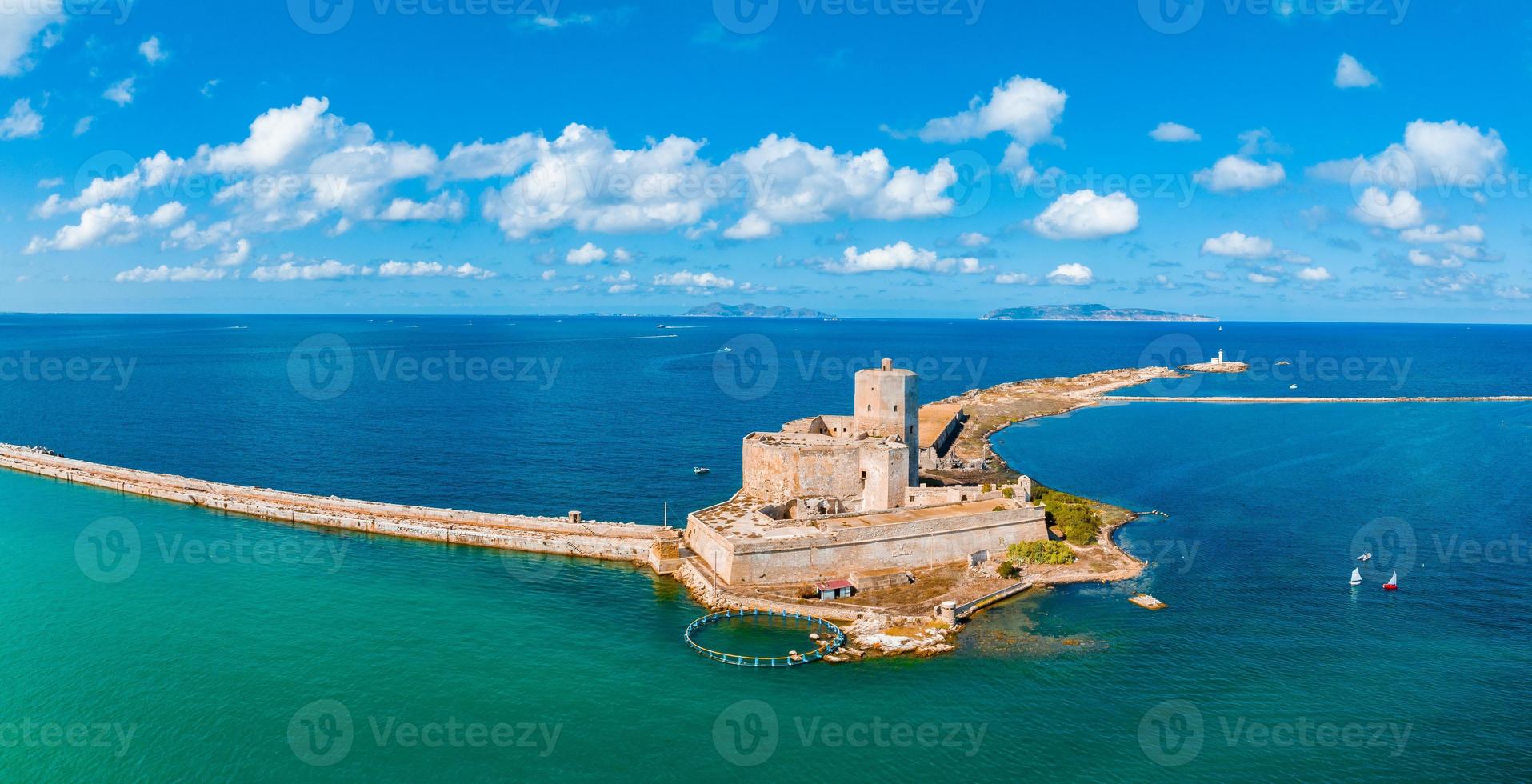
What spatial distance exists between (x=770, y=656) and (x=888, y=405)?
73.1 ft

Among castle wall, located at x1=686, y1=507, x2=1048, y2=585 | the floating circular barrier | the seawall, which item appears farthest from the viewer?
the seawall

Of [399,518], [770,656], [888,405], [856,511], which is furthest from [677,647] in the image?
[399,518]

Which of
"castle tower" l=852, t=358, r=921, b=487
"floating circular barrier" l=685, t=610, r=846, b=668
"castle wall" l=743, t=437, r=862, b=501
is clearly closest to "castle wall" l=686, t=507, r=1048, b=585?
"floating circular barrier" l=685, t=610, r=846, b=668

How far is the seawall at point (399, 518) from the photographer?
48531mm

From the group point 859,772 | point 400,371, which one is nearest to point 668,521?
point 859,772

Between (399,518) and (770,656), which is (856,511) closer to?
(770,656)

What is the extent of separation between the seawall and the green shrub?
65.3 feet

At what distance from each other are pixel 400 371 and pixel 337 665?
439 feet

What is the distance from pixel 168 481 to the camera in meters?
60.4

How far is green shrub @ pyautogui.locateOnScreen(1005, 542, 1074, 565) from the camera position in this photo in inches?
1825

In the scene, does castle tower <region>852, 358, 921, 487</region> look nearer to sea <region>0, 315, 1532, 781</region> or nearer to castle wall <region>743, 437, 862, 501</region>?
Result: castle wall <region>743, 437, 862, 501</region>

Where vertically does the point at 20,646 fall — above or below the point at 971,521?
below

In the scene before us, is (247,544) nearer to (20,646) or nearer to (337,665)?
(20,646)

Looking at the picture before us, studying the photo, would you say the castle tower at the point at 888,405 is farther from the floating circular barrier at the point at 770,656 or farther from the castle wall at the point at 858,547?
the floating circular barrier at the point at 770,656
